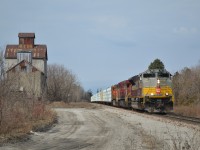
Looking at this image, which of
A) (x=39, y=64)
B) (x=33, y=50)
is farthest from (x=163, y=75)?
(x=33, y=50)

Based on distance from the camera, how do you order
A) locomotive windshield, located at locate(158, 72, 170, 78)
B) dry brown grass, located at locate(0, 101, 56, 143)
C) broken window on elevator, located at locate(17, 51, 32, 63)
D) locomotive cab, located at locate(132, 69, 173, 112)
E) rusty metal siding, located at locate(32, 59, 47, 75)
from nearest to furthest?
dry brown grass, located at locate(0, 101, 56, 143) → locomotive cab, located at locate(132, 69, 173, 112) → locomotive windshield, located at locate(158, 72, 170, 78) → broken window on elevator, located at locate(17, 51, 32, 63) → rusty metal siding, located at locate(32, 59, 47, 75)

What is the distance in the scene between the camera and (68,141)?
39.5 feet

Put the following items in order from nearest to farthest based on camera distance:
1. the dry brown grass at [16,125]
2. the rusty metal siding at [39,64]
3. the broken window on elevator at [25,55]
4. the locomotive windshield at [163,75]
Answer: the dry brown grass at [16,125], the locomotive windshield at [163,75], the broken window on elevator at [25,55], the rusty metal siding at [39,64]

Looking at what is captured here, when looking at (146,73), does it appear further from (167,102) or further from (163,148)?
(163,148)

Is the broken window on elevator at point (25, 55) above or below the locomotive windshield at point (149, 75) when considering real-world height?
above

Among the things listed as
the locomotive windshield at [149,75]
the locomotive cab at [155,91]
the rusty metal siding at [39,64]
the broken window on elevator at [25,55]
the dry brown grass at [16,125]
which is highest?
the broken window on elevator at [25,55]

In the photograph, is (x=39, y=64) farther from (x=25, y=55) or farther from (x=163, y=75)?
(x=163, y=75)

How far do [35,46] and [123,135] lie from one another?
6226 cm

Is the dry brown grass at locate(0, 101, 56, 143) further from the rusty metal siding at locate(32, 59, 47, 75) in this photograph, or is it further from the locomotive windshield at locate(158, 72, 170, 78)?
the rusty metal siding at locate(32, 59, 47, 75)

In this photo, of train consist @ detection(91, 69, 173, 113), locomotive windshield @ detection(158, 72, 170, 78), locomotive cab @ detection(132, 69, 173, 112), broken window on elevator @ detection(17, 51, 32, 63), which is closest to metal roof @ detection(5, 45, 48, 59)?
broken window on elevator @ detection(17, 51, 32, 63)

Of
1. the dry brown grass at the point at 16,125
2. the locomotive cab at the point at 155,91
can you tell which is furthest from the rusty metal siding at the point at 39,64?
the dry brown grass at the point at 16,125

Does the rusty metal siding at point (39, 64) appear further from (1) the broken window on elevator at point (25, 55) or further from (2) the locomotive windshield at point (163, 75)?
(2) the locomotive windshield at point (163, 75)

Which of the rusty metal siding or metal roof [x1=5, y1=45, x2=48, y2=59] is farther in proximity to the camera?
the rusty metal siding

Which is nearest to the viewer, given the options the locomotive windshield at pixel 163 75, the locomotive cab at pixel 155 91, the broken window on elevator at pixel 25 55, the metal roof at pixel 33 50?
the locomotive cab at pixel 155 91
